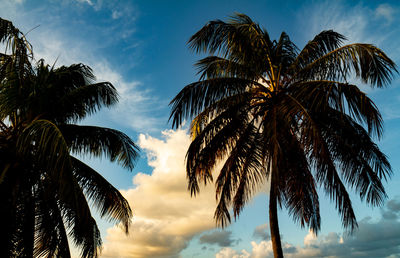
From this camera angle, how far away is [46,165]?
7008 mm

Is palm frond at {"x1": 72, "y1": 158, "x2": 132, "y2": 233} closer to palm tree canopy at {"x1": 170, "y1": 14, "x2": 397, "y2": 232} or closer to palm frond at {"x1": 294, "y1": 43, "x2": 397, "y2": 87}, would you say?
palm tree canopy at {"x1": 170, "y1": 14, "x2": 397, "y2": 232}

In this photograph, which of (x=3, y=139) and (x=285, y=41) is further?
(x=285, y=41)

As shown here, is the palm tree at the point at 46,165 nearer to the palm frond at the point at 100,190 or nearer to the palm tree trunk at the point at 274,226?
the palm frond at the point at 100,190

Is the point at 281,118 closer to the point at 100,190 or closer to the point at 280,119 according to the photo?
the point at 280,119

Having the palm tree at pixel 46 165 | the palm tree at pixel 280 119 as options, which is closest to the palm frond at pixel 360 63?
the palm tree at pixel 280 119

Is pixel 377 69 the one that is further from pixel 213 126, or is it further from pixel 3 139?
pixel 3 139

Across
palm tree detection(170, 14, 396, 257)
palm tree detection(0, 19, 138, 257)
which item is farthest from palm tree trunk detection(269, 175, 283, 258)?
palm tree detection(0, 19, 138, 257)

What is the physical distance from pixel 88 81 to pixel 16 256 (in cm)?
620

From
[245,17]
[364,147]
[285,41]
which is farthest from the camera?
[285,41]

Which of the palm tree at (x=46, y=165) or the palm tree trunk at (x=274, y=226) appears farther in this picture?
the palm tree trunk at (x=274, y=226)

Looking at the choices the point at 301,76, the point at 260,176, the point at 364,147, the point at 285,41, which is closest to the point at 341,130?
the point at 364,147

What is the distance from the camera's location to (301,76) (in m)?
9.69

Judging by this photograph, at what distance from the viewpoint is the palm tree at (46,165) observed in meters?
7.53

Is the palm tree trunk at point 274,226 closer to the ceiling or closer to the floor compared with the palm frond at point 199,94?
closer to the floor
